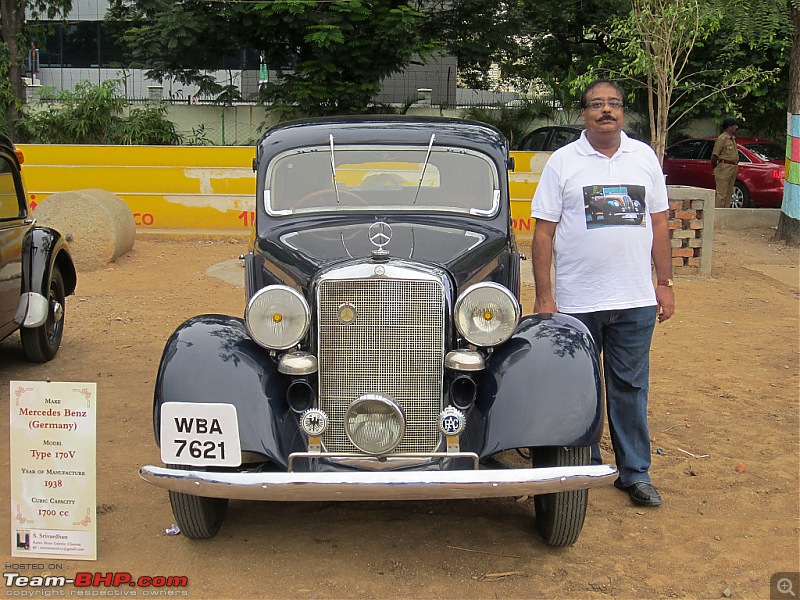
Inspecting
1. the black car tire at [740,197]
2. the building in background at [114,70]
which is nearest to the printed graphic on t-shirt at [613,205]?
the black car tire at [740,197]

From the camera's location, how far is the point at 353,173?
5.33m

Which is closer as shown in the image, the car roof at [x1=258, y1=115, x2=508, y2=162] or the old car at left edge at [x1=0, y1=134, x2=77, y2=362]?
the car roof at [x1=258, y1=115, x2=508, y2=162]

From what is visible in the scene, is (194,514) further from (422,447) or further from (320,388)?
(422,447)

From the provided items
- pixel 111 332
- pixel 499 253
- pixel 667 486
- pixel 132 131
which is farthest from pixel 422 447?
pixel 132 131

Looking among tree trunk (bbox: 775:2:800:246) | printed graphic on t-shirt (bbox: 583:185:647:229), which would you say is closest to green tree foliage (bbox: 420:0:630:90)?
tree trunk (bbox: 775:2:800:246)

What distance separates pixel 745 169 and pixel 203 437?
15.7 m

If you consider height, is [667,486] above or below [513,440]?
below

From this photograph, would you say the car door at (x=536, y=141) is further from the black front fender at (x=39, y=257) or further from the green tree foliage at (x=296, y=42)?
the black front fender at (x=39, y=257)

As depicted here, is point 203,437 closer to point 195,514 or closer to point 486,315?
point 195,514

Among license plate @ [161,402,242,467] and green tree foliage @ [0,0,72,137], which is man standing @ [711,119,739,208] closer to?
license plate @ [161,402,242,467]

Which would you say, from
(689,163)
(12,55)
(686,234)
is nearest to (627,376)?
(686,234)

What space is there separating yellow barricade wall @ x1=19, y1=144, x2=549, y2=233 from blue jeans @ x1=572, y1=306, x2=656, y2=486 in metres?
9.62

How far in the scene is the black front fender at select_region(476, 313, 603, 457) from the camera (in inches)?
156

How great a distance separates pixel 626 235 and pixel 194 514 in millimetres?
2456
